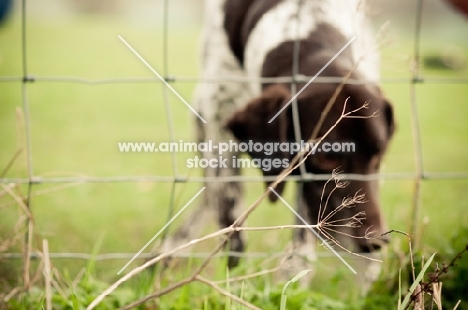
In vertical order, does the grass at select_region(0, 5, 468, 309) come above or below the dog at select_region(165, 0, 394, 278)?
below

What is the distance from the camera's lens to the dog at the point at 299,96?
1.79 metres

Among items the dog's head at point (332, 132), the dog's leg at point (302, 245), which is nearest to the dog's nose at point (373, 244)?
the dog's head at point (332, 132)

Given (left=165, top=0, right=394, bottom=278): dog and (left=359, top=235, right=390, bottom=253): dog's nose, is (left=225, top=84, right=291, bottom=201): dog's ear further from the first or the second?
(left=359, top=235, right=390, bottom=253): dog's nose

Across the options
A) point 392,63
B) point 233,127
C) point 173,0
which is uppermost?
point 173,0

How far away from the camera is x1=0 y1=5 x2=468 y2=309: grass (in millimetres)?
1728

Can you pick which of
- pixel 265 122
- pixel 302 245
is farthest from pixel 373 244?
pixel 265 122

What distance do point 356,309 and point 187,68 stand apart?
4951 mm

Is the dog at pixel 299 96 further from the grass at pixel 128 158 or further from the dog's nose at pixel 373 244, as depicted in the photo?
the grass at pixel 128 158

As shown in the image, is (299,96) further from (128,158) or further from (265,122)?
(128,158)

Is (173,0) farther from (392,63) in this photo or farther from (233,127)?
(392,63)

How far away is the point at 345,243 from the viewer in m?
1.81

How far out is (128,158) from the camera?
375 centimetres

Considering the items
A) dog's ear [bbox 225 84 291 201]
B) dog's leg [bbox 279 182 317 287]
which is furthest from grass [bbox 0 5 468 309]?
dog's ear [bbox 225 84 291 201]

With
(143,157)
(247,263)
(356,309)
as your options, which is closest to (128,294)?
(247,263)
